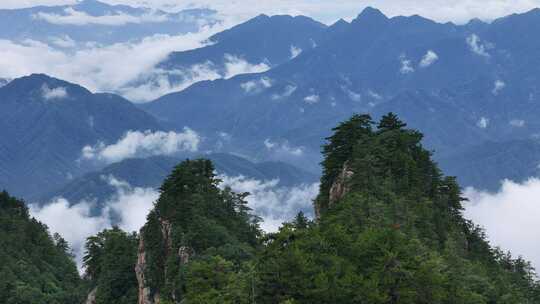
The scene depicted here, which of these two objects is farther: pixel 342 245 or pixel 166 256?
pixel 166 256

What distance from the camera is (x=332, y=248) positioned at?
44375mm

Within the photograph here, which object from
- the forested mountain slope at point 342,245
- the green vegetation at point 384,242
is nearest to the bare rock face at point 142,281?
the forested mountain slope at point 342,245

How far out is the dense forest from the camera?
42000mm

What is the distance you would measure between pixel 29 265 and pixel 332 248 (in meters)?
71.5

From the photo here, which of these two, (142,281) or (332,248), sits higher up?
(142,281)

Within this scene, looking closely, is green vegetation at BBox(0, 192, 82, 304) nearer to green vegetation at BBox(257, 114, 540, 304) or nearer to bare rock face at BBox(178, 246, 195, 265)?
bare rock face at BBox(178, 246, 195, 265)

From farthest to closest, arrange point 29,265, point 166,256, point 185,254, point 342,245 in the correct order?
point 29,265 → point 166,256 → point 185,254 → point 342,245

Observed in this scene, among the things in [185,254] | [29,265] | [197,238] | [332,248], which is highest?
[29,265]

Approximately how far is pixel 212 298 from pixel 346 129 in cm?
3408

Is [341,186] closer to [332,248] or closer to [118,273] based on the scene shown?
[332,248]

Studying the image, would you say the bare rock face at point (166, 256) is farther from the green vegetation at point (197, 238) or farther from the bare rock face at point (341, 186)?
the bare rock face at point (341, 186)

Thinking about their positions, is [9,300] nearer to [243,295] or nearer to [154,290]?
[154,290]

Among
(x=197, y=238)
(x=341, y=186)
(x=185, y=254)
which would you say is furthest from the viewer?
(x=341, y=186)

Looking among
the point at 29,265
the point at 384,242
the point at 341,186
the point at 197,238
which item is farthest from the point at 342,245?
the point at 29,265
